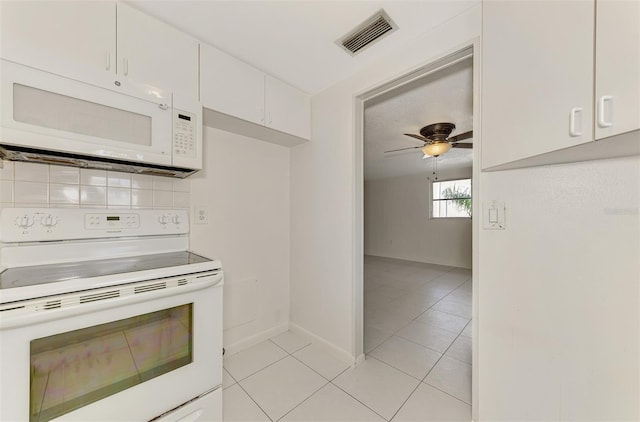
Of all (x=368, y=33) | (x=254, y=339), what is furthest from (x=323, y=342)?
(x=368, y=33)

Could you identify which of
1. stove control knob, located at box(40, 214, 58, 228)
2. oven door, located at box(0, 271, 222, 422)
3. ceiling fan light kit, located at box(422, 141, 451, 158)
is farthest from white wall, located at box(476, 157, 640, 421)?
stove control knob, located at box(40, 214, 58, 228)

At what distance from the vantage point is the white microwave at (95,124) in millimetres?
914

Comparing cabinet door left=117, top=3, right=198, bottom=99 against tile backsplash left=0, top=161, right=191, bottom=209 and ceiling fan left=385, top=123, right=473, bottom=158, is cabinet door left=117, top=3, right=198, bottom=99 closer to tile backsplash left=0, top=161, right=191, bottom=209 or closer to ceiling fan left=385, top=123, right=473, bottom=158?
tile backsplash left=0, top=161, right=191, bottom=209

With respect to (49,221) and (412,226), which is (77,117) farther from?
(412,226)

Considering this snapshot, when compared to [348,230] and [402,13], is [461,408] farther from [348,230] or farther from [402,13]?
[402,13]

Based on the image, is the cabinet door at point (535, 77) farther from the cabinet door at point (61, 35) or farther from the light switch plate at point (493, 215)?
the cabinet door at point (61, 35)

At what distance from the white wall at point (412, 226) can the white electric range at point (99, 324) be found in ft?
18.4

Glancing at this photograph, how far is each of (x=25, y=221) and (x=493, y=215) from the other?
7.74 ft

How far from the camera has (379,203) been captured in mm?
6891

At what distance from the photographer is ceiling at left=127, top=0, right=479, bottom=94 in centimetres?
121

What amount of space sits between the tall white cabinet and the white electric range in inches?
60.3

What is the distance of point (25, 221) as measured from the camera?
1136 mm

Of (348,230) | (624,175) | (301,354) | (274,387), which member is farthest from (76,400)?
(624,175)

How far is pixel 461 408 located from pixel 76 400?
6.26ft
